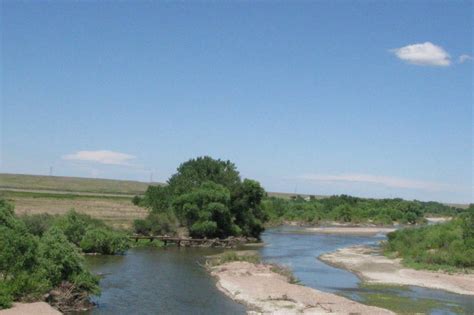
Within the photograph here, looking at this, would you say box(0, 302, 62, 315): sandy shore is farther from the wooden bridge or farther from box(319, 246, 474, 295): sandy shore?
the wooden bridge

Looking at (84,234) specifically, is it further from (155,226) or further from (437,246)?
(437,246)

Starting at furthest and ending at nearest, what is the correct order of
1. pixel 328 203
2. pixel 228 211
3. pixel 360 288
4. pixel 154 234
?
pixel 328 203 < pixel 228 211 < pixel 154 234 < pixel 360 288

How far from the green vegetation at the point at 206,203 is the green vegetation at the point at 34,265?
4665 centimetres

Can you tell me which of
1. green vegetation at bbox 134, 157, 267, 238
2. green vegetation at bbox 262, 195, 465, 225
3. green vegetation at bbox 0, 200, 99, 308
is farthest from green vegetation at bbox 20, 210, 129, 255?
green vegetation at bbox 262, 195, 465, 225

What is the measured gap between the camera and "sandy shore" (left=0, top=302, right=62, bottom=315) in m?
29.8

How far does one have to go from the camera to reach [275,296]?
40531 millimetres

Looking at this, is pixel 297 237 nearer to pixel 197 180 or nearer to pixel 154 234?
pixel 197 180

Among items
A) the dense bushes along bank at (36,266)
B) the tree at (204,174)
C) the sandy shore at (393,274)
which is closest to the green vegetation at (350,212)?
the tree at (204,174)

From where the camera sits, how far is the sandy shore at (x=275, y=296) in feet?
120

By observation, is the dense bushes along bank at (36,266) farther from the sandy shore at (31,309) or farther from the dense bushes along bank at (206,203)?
the dense bushes along bank at (206,203)

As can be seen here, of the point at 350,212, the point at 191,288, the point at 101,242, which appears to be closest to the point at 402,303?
the point at 191,288

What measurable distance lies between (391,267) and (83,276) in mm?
36200

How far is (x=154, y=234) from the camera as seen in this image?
83.4 metres

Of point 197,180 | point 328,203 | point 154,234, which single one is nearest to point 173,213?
point 154,234
